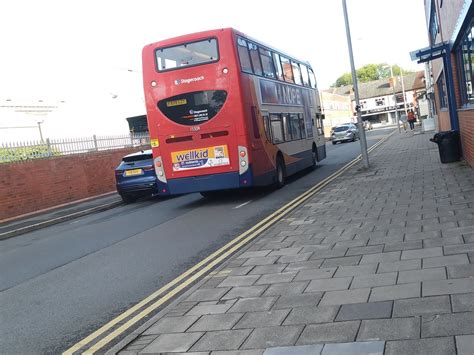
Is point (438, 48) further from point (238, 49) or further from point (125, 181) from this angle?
point (125, 181)

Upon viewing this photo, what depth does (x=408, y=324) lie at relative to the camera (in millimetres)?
3670

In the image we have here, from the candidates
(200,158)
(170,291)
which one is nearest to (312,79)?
(200,158)

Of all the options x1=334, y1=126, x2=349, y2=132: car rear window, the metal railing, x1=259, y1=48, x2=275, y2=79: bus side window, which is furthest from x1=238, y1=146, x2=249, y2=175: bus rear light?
x1=334, y1=126, x2=349, y2=132: car rear window

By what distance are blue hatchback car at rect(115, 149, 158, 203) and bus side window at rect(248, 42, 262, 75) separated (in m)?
4.67

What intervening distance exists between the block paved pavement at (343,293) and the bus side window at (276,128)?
244 inches

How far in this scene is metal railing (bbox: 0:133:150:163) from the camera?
1648cm

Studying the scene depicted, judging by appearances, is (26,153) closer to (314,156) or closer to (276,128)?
(276,128)

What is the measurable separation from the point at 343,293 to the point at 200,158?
821 cm

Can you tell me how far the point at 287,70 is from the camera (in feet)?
55.1

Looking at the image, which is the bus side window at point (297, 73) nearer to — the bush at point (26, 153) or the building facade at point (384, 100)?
the bush at point (26, 153)

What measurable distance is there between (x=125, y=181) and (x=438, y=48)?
1046cm

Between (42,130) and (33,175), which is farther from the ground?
(42,130)

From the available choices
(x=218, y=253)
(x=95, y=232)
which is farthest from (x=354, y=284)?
(x=95, y=232)

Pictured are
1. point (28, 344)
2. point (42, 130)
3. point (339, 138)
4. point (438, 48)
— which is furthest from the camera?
point (339, 138)
